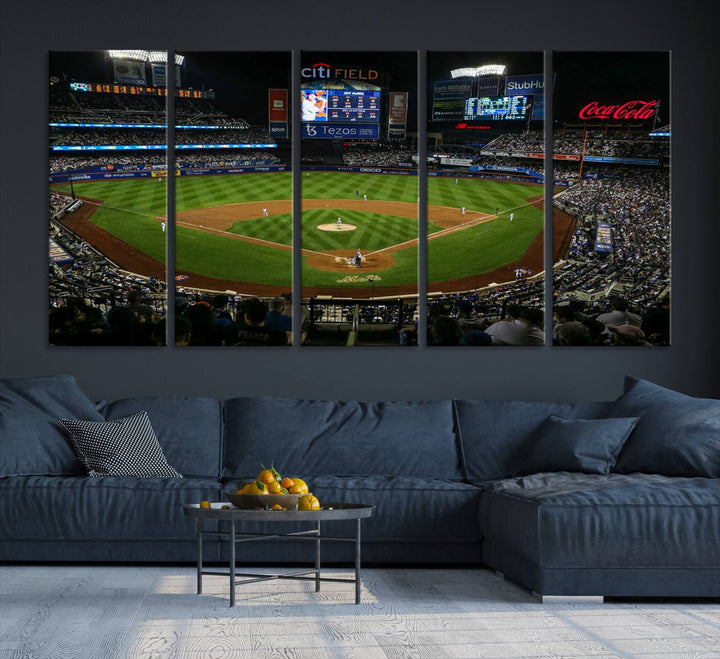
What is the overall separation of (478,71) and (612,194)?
1.21 meters

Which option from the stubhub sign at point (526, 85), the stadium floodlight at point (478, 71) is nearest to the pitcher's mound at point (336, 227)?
the stadium floodlight at point (478, 71)

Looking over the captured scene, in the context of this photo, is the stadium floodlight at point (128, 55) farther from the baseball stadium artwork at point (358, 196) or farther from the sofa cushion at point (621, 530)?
the sofa cushion at point (621, 530)

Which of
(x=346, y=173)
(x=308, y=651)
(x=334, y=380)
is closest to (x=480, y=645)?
(x=308, y=651)

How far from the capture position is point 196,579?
4715 mm

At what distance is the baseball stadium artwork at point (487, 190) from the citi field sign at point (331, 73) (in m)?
0.45

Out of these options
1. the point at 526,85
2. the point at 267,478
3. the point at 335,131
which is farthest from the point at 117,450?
the point at 526,85

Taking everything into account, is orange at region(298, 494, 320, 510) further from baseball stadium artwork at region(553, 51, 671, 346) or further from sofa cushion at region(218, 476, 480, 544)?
baseball stadium artwork at region(553, 51, 671, 346)

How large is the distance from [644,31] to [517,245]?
169 centimetres

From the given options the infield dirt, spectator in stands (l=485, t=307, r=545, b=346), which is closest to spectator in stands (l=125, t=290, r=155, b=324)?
the infield dirt

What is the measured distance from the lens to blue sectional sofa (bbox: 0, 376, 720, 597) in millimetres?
4234

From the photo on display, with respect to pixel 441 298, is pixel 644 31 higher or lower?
higher

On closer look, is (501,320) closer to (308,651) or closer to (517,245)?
(517,245)

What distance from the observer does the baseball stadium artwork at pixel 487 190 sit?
22.2 feet

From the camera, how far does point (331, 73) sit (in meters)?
6.79
